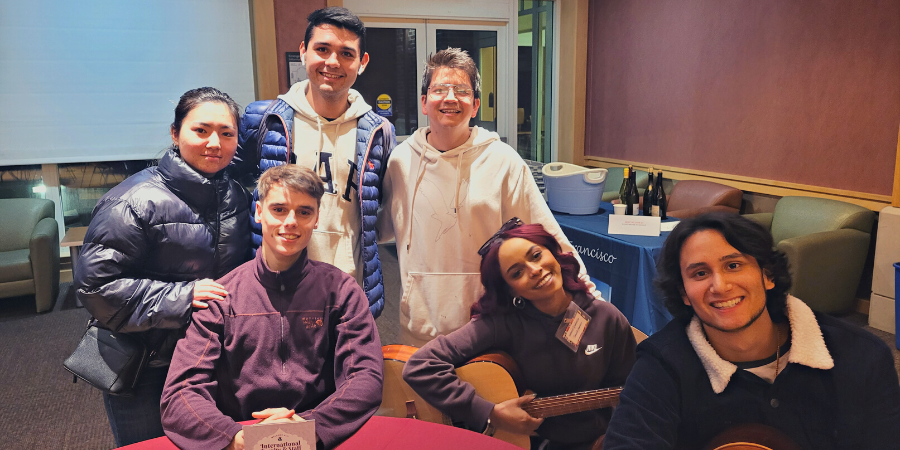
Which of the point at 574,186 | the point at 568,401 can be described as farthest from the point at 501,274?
the point at 574,186

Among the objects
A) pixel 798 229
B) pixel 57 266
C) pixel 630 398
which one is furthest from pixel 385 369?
pixel 57 266

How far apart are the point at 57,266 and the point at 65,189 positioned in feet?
3.32

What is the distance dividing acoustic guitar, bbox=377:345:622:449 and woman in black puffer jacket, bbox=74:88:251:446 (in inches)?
20.2

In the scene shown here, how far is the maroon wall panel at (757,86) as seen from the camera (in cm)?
387

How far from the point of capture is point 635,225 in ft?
8.51

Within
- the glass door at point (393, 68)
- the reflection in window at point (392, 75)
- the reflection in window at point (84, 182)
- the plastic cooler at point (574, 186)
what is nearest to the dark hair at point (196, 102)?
the plastic cooler at point (574, 186)

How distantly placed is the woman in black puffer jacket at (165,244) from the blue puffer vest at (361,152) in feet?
0.39

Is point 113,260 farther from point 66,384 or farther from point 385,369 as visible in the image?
point 66,384

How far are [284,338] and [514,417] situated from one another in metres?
0.56

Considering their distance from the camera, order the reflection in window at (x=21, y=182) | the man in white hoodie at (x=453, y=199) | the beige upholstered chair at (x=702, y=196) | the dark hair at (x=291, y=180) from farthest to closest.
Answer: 1. the reflection in window at (x=21, y=182)
2. the beige upholstered chair at (x=702, y=196)
3. the man in white hoodie at (x=453, y=199)
4. the dark hair at (x=291, y=180)

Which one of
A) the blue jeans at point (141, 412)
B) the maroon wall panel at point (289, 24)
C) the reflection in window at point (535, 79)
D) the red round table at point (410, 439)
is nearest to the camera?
the red round table at point (410, 439)

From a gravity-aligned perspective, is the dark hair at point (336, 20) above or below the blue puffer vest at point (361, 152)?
above

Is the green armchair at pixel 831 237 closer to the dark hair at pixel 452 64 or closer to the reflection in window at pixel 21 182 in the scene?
the dark hair at pixel 452 64

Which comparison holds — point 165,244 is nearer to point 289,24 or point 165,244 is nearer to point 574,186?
point 574,186
